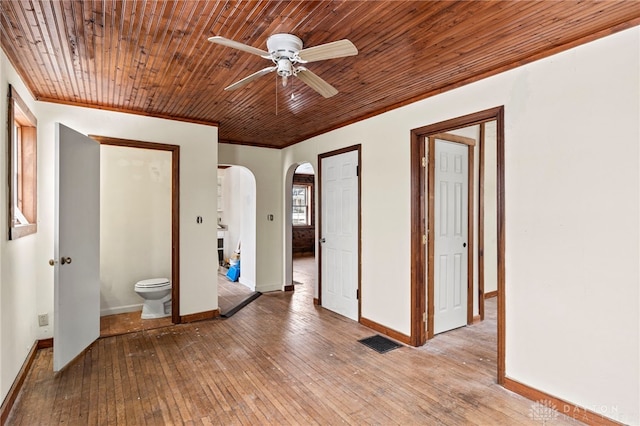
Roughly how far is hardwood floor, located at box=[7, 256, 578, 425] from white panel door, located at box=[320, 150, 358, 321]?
24.1 inches

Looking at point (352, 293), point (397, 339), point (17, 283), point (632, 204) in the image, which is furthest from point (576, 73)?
point (17, 283)

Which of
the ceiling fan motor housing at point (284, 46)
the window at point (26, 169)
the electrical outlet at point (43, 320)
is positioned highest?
the ceiling fan motor housing at point (284, 46)

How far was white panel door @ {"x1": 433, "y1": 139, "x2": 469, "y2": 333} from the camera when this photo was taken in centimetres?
354

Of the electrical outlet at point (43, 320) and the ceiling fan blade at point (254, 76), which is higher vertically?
the ceiling fan blade at point (254, 76)

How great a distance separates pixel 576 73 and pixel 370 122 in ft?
6.45

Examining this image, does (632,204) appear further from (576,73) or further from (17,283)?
(17,283)

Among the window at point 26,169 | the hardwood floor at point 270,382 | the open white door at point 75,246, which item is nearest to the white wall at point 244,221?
the hardwood floor at point 270,382

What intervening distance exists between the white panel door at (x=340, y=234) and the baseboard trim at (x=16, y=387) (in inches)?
121

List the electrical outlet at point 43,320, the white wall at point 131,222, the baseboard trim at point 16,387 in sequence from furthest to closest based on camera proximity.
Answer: the white wall at point 131,222 < the electrical outlet at point 43,320 < the baseboard trim at point 16,387

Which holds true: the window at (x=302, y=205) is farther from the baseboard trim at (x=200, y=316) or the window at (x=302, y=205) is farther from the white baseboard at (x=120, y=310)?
the baseboard trim at (x=200, y=316)

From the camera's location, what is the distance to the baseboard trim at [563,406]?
2.02m

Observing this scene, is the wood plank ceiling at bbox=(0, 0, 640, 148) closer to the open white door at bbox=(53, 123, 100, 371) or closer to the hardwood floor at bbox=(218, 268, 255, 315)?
the open white door at bbox=(53, 123, 100, 371)

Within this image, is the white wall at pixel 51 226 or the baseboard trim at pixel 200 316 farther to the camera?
Answer: the baseboard trim at pixel 200 316

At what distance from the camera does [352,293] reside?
161 inches
